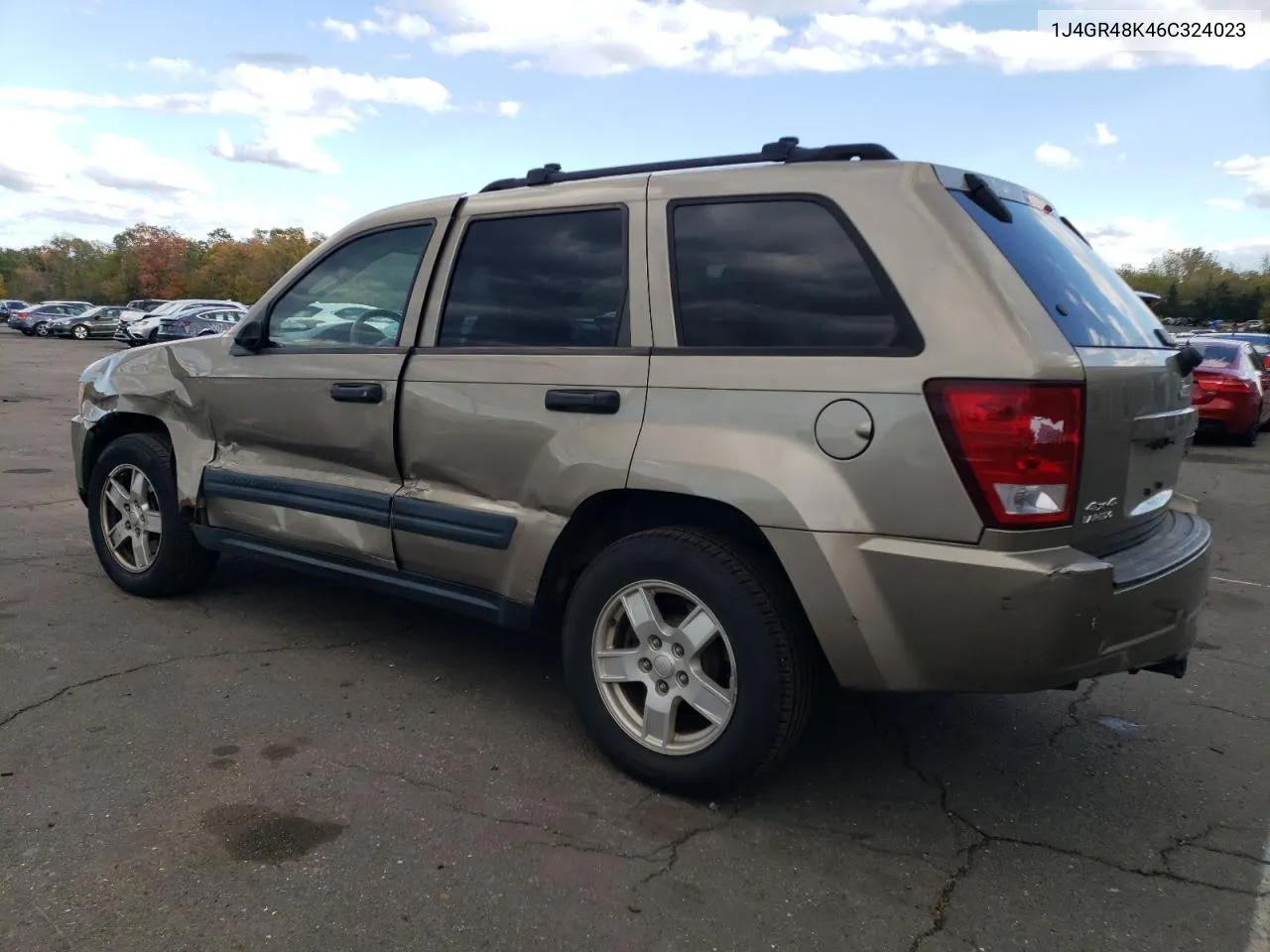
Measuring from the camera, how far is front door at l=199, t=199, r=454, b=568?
3934mm

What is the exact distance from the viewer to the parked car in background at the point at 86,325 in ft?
150

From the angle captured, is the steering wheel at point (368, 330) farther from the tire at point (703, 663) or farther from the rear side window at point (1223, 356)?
Answer: the rear side window at point (1223, 356)

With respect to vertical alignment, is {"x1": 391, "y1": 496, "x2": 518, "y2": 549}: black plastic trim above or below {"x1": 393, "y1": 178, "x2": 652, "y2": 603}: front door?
below

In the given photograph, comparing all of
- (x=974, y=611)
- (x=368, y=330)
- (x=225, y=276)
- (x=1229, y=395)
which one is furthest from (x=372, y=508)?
(x=225, y=276)

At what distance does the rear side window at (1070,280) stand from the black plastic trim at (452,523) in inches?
71.2

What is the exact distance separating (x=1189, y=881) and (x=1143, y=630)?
2.29 feet

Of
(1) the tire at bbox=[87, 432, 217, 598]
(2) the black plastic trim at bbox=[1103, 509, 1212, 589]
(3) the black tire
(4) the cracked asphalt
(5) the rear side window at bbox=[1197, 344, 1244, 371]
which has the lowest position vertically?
(3) the black tire

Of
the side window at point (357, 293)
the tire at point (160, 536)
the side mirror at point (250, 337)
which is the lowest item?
the tire at point (160, 536)

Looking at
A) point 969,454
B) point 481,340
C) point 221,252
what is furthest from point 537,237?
point 221,252

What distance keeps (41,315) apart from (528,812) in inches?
2149

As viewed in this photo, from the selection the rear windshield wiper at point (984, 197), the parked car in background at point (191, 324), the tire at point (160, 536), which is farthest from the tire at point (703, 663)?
the parked car in background at point (191, 324)

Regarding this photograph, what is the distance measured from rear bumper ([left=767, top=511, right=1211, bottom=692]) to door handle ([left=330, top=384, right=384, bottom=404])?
5.82 ft

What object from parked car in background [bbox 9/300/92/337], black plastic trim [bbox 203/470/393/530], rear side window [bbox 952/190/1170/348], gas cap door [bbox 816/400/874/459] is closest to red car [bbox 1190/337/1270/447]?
rear side window [bbox 952/190/1170/348]

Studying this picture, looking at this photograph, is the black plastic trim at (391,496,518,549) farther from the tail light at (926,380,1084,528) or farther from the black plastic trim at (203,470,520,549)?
the tail light at (926,380,1084,528)
